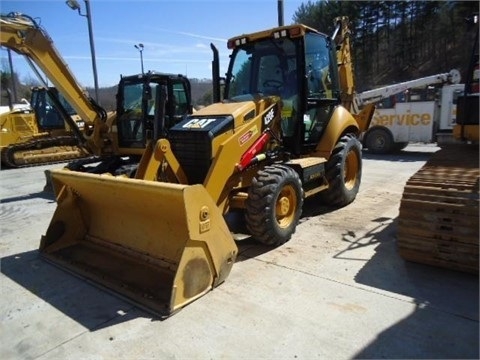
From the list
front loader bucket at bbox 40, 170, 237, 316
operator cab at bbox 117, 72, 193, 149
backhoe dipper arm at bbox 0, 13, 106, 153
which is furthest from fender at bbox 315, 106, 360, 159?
backhoe dipper arm at bbox 0, 13, 106, 153

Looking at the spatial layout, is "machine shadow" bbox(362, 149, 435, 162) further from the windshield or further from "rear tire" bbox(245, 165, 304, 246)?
"rear tire" bbox(245, 165, 304, 246)

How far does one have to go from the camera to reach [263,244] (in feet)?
16.2

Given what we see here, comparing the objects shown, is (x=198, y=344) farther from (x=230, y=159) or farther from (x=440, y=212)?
(x=440, y=212)

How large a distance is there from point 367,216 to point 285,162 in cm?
166

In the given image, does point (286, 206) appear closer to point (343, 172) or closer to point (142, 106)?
point (343, 172)

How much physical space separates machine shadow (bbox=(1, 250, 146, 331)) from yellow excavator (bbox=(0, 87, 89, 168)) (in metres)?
9.21

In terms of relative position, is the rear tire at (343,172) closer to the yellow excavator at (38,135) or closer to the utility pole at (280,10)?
the utility pole at (280,10)

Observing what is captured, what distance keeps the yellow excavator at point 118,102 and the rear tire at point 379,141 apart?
23.2 feet

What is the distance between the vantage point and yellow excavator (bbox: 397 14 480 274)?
3.76 metres

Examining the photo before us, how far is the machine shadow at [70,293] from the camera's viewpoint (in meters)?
3.53

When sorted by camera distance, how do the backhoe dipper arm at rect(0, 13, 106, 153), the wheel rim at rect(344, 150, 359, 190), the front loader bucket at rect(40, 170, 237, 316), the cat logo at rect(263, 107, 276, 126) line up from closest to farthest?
the front loader bucket at rect(40, 170, 237, 316), the cat logo at rect(263, 107, 276, 126), the wheel rim at rect(344, 150, 359, 190), the backhoe dipper arm at rect(0, 13, 106, 153)

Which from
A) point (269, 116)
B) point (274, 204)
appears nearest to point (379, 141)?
point (269, 116)

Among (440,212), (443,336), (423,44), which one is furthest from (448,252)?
(423,44)

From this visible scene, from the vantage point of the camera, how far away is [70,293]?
399cm
